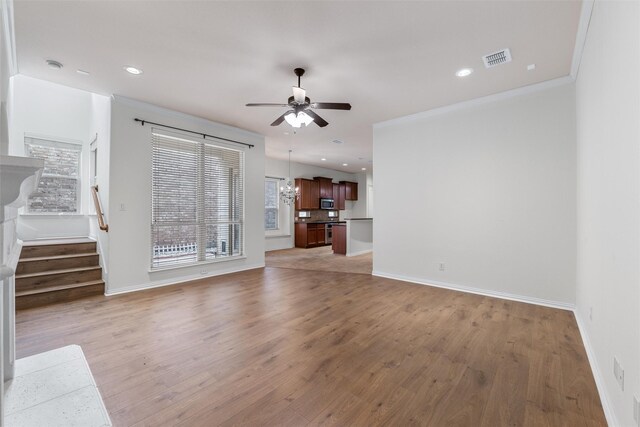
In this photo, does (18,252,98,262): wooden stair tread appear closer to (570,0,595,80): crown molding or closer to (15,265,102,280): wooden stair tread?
(15,265,102,280): wooden stair tread

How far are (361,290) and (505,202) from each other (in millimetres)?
2437

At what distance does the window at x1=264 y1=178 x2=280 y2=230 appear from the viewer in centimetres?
883

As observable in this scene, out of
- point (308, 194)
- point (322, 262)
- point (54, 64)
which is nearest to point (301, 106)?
point (54, 64)

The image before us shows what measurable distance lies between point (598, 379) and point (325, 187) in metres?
8.64

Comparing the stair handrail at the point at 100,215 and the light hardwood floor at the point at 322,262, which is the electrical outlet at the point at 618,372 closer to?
the light hardwood floor at the point at 322,262

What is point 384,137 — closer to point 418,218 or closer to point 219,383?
point 418,218

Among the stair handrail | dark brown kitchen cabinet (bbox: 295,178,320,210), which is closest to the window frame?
the stair handrail

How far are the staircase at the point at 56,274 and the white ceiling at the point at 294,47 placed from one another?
253 cm

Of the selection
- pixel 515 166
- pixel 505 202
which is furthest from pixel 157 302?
pixel 515 166

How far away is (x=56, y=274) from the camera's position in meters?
3.92

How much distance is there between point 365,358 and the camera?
2.31m

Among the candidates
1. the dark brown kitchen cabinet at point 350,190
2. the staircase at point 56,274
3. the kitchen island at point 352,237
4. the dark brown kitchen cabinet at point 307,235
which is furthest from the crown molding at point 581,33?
the dark brown kitchen cabinet at point 350,190

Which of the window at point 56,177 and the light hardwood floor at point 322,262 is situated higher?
the window at point 56,177

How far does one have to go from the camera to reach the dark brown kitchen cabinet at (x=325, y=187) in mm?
9872
